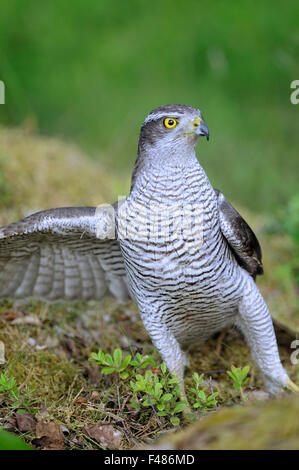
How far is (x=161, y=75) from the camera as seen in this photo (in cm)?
838

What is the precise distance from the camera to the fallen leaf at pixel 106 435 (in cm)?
272

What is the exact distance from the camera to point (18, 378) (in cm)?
340

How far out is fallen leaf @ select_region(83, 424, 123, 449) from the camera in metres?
2.72

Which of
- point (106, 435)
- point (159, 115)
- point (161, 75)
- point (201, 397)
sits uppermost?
point (161, 75)

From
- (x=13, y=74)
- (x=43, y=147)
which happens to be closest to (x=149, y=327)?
(x=43, y=147)

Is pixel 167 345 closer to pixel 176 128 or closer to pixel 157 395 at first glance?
pixel 157 395

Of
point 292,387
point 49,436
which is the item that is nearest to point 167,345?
point 292,387

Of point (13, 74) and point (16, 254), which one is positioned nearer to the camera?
point (16, 254)

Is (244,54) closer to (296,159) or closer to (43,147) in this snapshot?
(296,159)

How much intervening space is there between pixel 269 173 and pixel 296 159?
0.56m

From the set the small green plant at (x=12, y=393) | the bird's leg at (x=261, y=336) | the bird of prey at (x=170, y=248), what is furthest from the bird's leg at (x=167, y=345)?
the small green plant at (x=12, y=393)

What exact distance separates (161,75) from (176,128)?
5883 mm
